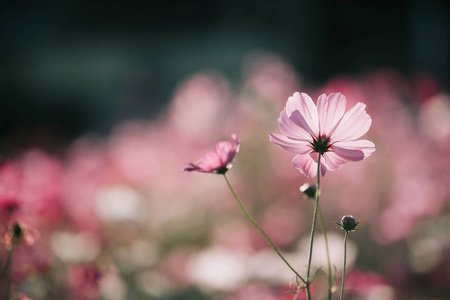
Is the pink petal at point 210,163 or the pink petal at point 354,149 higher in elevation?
the pink petal at point 354,149

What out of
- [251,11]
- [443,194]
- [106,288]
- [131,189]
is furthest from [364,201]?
[251,11]

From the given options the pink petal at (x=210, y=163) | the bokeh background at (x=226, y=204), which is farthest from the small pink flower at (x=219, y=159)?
the bokeh background at (x=226, y=204)

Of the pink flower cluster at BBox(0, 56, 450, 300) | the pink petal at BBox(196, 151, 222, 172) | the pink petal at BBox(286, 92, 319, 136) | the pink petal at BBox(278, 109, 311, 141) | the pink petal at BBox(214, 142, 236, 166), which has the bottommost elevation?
the pink petal at BBox(196, 151, 222, 172)

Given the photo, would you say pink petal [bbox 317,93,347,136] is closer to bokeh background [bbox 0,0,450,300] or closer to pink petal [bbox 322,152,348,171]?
pink petal [bbox 322,152,348,171]

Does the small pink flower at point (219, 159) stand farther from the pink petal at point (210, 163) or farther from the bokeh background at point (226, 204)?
the bokeh background at point (226, 204)

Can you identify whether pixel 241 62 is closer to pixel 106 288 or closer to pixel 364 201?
pixel 364 201

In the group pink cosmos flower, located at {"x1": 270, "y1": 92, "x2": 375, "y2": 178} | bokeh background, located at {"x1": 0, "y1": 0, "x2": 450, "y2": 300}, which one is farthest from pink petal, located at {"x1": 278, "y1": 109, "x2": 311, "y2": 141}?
bokeh background, located at {"x1": 0, "y1": 0, "x2": 450, "y2": 300}

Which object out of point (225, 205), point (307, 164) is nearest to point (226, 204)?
point (225, 205)
